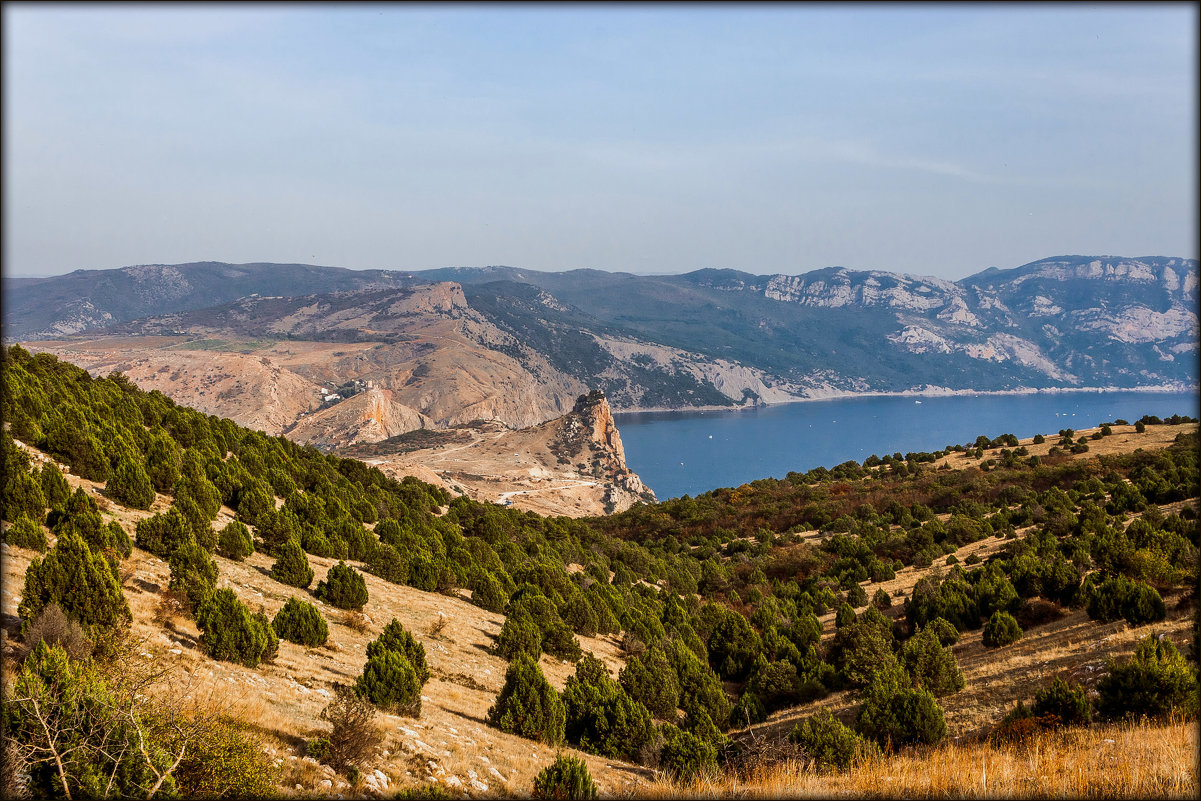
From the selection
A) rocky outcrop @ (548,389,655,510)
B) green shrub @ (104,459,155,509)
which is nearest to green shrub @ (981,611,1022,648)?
green shrub @ (104,459,155,509)

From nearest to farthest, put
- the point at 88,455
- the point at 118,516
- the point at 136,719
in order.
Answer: the point at 136,719 < the point at 118,516 < the point at 88,455

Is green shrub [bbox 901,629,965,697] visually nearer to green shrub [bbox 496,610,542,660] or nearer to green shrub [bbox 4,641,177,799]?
green shrub [bbox 496,610,542,660]

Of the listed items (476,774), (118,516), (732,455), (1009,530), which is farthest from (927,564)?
(732,455)

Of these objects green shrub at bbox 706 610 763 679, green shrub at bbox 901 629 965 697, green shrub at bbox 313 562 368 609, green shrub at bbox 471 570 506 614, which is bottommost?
green shrub at bbox 706 610 763 679

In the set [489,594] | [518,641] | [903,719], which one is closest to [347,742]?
[903,719]

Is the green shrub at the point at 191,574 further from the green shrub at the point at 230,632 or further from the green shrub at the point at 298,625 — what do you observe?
the green shrub at the point at 298,625

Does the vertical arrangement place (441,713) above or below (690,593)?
above

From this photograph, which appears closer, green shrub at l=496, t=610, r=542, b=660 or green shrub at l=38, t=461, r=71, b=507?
green shrub at l=38, t=461, r=71, b=507

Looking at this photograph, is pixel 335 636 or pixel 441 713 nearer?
pixel 441 713

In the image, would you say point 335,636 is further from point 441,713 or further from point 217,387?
point 217,387
